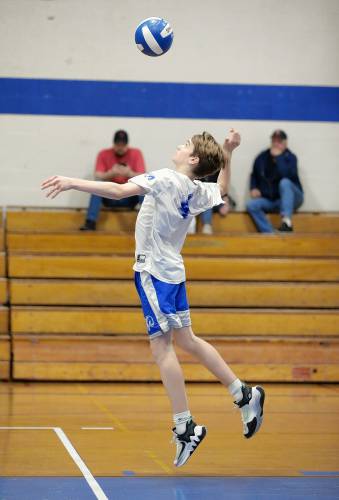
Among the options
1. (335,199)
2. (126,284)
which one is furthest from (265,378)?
(335,199)

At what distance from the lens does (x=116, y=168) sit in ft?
37.9

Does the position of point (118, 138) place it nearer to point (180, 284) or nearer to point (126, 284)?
point (126, 284)

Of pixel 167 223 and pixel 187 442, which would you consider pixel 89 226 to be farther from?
pixel 187 442

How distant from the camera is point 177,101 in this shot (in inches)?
485

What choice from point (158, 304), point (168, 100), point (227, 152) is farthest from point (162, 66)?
point (158, 304)

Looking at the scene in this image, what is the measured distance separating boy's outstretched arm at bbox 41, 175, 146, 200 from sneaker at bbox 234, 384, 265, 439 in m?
1.50

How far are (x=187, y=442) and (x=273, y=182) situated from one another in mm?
7034

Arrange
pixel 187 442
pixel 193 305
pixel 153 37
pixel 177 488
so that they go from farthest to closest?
pixel 193 305, pixel 153 37, pixel 187 442, pixel 177 488

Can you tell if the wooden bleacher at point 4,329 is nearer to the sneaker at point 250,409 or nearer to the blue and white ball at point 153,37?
the blue and white ball at point 153,37

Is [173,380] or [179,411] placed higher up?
[173,380]

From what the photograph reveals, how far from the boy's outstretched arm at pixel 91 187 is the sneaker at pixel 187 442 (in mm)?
1520

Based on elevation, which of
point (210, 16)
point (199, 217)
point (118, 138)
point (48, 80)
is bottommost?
point (199, 217)

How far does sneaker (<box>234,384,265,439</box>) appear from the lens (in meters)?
5.68

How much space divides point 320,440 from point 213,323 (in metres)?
3.68
